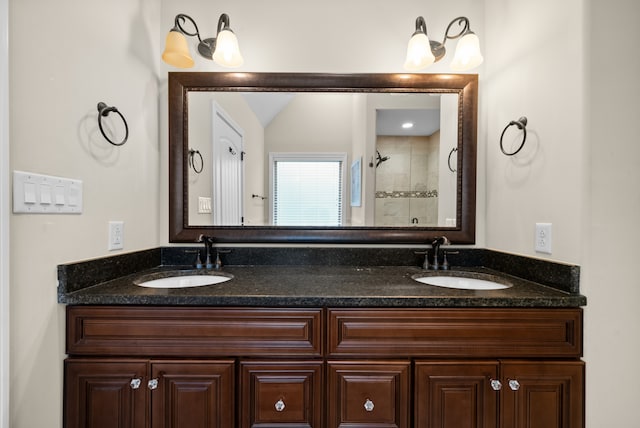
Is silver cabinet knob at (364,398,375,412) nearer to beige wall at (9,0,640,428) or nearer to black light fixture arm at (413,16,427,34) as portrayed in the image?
beige wall at (9,0,640,428)

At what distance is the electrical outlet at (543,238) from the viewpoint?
1.13 m

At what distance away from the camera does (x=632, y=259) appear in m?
0.97

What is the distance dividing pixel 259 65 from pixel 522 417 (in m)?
1.89

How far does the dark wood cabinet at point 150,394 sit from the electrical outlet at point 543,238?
50.6 inches

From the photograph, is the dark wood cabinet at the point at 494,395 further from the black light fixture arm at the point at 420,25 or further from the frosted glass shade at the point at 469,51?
the black light fixture arm at the point at 420,25

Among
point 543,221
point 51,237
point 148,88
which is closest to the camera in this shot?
point 51,237

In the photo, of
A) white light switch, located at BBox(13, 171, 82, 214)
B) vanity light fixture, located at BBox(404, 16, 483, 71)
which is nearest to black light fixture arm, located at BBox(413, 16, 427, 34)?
vanity light fixture, located at BBox(404, 16, 483, 71)

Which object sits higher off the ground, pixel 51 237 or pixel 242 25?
pixel 242 25

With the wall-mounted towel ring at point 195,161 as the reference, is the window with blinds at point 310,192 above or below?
below

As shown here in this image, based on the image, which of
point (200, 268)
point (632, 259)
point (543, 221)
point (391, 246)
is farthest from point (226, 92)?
point (632, 259)

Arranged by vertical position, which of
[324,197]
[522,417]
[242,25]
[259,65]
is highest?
[242,25]

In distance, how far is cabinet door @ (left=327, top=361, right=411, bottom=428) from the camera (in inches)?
39.3

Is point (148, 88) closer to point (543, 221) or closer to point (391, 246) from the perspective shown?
point (391, 246)
